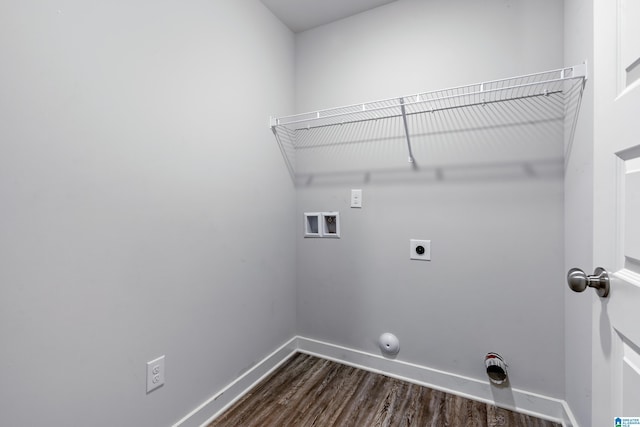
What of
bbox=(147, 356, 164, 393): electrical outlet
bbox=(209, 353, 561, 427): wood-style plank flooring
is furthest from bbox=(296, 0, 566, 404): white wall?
bbox=(147, 356, 164, 393): electrical outlet

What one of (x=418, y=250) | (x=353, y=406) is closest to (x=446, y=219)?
(x=418, y=250)

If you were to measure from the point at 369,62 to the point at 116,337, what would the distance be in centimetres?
196

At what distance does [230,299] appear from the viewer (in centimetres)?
162

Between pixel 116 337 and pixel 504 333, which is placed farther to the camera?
pixel 504 333

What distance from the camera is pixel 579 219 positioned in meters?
1.24

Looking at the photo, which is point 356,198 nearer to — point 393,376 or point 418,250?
point 418,250

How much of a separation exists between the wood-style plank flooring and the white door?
0.90 m

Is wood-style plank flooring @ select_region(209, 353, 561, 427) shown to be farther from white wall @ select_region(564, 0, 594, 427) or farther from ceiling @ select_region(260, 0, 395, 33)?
ceiling @ select_region(260, 0, 395, 33)

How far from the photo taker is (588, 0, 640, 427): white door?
0.58 m

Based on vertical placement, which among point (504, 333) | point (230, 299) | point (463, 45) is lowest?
point (504, 333)

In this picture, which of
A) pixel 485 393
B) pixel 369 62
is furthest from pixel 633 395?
pixel 369 62

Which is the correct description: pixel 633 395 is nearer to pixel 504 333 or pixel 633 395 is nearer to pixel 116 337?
pixel 504 333

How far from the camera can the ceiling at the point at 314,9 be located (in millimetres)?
1833

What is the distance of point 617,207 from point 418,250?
1135mm
